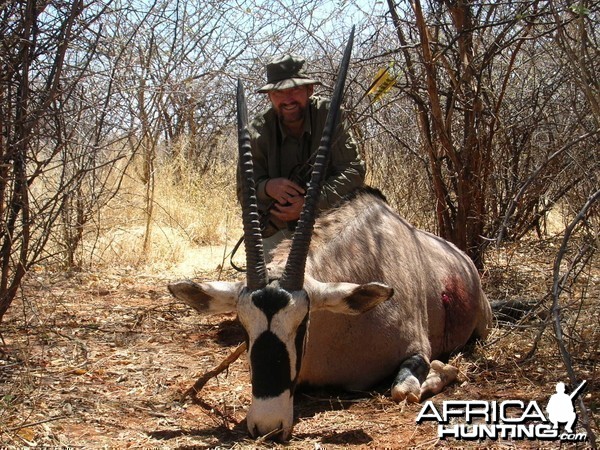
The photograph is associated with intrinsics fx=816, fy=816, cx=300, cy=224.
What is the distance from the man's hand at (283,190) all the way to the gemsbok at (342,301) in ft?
1.09

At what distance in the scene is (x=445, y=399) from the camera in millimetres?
4914

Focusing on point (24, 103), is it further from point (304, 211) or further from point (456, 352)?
point (456, 352)

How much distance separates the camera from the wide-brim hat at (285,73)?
6.07 m

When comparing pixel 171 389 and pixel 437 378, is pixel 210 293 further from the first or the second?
pixel 437 378

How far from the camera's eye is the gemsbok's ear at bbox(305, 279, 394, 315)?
4.59m

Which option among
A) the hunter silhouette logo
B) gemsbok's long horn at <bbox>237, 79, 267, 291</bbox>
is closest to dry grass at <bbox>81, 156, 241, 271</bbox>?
gemsbok's long horn at <bbox>237, 79, 267, 291</bbox>

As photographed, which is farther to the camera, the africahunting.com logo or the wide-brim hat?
the wide-brim hat

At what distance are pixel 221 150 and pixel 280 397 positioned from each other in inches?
421

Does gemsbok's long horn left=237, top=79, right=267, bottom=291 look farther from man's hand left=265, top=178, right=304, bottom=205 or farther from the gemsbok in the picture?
man's hand left=265, top=178, right=304, bottom=205

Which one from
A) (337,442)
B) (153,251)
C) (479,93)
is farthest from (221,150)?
(337,442)

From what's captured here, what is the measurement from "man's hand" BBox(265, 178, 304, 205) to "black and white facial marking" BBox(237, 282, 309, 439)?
1.56 meters

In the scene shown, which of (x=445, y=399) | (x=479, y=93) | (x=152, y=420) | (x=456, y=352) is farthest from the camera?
A: (x=479, y=93)

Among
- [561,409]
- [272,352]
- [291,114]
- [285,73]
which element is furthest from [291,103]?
[561,409]

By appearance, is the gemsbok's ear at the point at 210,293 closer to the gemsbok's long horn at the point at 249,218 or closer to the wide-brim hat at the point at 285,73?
the gemsbok's long horn at the point at 249,218
